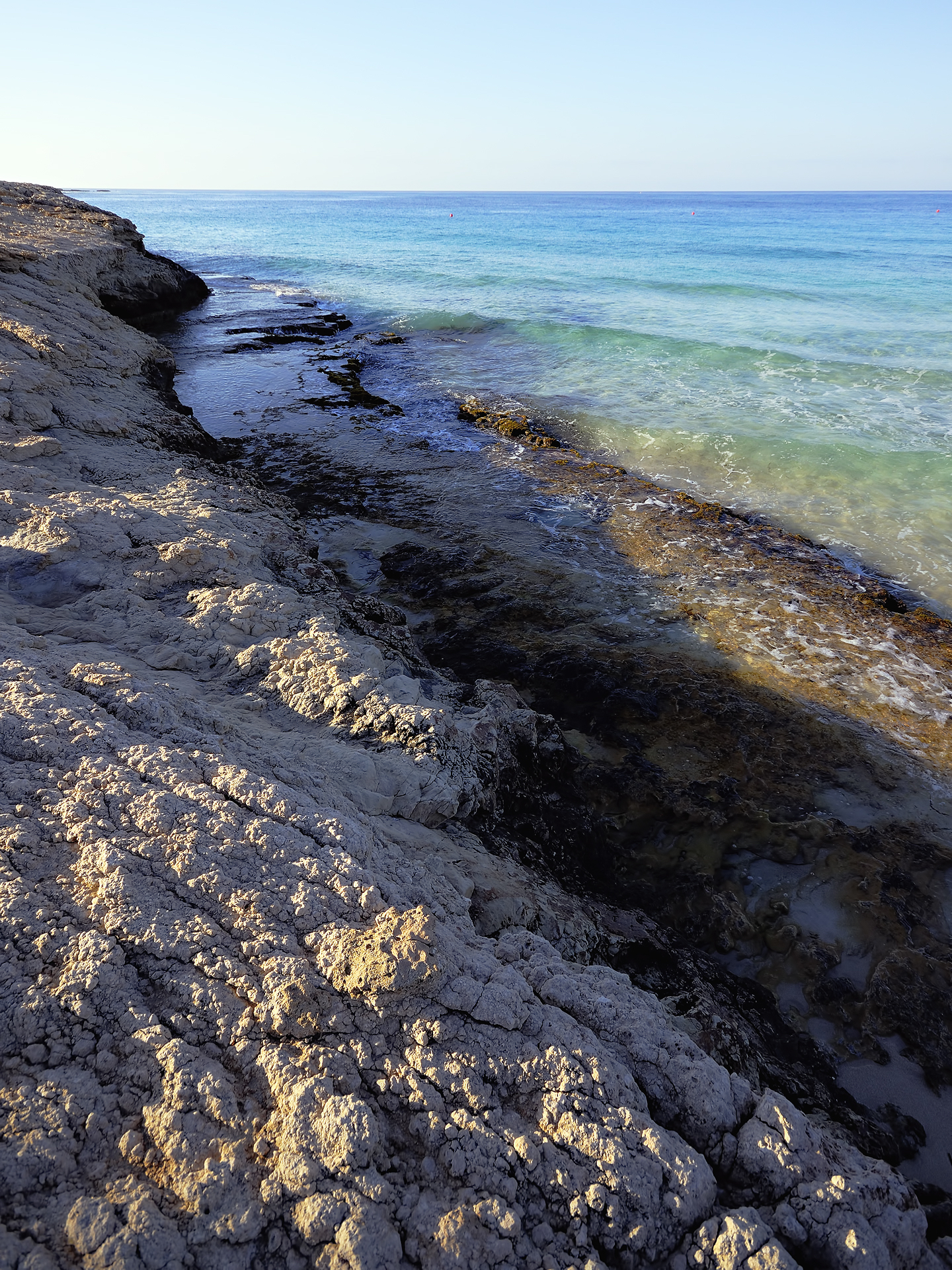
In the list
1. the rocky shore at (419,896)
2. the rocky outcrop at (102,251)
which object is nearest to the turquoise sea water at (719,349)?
the rocky shore at (419,896)

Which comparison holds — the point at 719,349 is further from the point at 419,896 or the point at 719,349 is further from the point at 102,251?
the point at 419,896

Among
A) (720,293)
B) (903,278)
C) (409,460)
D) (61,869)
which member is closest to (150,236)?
(720,293)

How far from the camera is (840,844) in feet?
14.9

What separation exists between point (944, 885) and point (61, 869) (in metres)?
4.85

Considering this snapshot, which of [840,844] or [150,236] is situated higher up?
[150,236]

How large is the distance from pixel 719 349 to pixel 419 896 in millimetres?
18340

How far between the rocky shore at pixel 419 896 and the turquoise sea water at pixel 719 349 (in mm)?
3528

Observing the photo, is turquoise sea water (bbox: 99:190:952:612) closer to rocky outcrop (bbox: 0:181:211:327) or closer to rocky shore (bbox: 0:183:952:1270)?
rocky shore (bbox: 0:183:952:1270)

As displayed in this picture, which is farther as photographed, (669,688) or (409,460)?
(409,460)

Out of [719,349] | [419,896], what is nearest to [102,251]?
[719,349]

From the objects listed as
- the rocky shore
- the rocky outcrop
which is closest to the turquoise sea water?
the rocky shore

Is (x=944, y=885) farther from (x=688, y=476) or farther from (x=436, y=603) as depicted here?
(x=688, y=476)

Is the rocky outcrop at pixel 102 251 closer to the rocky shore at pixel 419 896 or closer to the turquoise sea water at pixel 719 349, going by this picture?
the turquoise sea water at pixel 719 349

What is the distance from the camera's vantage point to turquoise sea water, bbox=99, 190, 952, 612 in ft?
33.1
